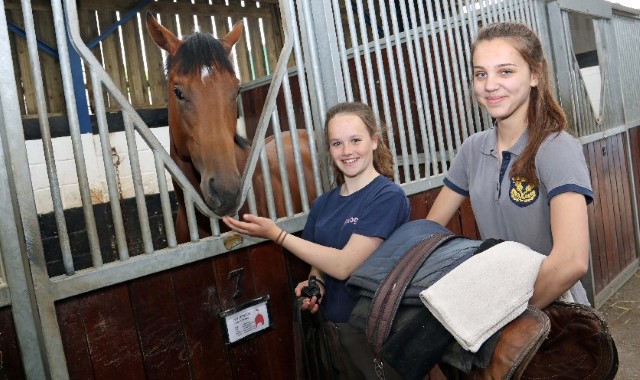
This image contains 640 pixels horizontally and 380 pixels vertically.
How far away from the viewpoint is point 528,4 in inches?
121

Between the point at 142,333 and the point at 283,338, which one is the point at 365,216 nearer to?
the point at 283,338

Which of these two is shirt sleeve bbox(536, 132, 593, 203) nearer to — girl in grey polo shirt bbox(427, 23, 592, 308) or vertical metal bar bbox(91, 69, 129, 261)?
girl in grey polo shirt bbox(427, 23, 592, 308)

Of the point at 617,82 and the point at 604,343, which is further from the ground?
the point at 617,82

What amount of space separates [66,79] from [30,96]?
13.1 ft

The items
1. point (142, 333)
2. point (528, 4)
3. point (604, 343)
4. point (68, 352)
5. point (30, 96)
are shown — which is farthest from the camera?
point (30, 96)

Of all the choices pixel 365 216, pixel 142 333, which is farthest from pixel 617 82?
pixel 142 333

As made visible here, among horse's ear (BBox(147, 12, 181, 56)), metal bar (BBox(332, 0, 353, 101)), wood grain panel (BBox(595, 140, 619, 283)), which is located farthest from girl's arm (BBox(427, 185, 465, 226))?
wood grain panel (BBox(595, 140, 619, 283))

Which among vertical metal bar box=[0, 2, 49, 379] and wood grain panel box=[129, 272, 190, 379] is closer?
vertical metal bar box=[0, 2, 49, 379]

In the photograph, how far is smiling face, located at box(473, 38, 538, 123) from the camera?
1273 mm

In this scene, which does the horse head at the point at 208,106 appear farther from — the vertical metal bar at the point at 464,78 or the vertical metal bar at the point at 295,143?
the vertical metal bar at the point at 464,78

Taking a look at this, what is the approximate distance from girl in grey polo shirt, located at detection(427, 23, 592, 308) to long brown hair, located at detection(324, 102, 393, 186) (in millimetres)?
320

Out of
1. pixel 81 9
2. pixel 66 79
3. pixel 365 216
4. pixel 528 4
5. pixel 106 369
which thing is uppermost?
pixel 81 9

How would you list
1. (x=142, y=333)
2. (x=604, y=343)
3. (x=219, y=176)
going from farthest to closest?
(x=219, y=176)
(x=142, y=333)
(x=604, y=343)

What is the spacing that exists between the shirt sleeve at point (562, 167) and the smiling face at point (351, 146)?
520 mm
